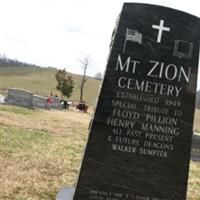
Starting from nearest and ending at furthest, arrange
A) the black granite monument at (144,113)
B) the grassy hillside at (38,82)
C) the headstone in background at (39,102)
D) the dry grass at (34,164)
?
1. the black granite monument at (144,113)
2. the dry grass at (34,164)
3. the headstone in background at (39,102)
4. the grassy hillside at (38,82)

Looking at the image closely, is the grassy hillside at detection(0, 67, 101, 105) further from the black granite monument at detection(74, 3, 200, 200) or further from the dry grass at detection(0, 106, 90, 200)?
the black granite monument at detection(74, 3, 200, 200)

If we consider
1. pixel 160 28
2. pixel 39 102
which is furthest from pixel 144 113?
pixel 39 102

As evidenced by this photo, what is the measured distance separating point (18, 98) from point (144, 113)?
1255 inches

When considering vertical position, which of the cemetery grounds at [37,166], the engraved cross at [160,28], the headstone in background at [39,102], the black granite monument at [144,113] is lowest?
the cemetery grounds at [37,166]

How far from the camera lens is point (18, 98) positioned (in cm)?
3781

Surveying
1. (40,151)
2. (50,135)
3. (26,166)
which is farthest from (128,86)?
(50,135)

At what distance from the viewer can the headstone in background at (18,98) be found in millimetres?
37531

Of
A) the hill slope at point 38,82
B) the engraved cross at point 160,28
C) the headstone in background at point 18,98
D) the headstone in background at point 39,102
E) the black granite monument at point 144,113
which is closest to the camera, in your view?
the black granite monument at point 144,113

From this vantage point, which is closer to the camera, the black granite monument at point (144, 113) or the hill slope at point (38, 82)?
the black granite monument at point (144, 113)

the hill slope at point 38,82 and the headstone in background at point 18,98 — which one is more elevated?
the hill slope at point 38,82

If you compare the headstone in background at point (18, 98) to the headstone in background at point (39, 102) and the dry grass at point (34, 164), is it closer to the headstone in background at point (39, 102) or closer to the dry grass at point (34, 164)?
the headstone in background at point (39, 102)

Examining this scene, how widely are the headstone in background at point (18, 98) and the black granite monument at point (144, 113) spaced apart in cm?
3142

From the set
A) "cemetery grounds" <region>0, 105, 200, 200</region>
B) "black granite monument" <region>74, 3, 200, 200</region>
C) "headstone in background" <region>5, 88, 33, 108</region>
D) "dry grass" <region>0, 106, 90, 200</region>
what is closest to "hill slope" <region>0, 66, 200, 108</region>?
"headstone in background" <region>5, 88, 33, 108</region>

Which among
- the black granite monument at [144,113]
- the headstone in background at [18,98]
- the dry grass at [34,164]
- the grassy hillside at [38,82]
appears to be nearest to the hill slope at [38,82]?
the grassy hillside at [38,82]
